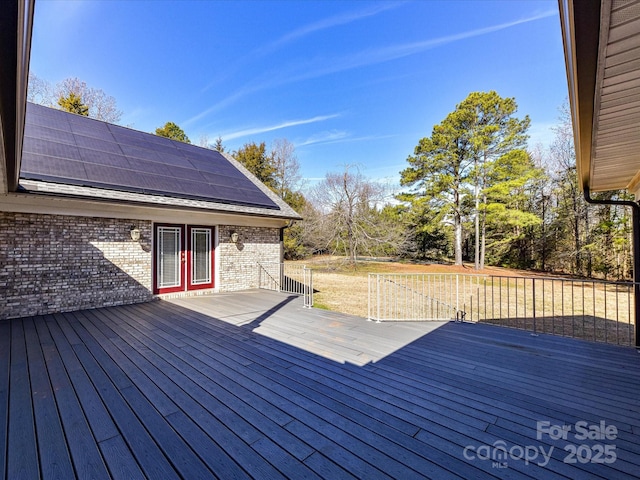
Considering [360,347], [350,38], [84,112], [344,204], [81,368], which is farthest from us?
[344,204]

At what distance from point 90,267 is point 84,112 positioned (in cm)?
1397

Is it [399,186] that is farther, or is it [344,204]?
[399,186]

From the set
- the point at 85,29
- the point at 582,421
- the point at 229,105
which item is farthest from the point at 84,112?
the point at 582,421

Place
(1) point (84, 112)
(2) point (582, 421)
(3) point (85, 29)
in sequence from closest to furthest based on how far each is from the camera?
1. (2) point (582, 421)
2. (3) point (85, 29)
3. (1) point (84, 112)

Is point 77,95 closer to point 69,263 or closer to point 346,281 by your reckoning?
point 69,263

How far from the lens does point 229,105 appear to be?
15172 millimetres

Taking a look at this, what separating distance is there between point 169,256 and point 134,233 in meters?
1.01

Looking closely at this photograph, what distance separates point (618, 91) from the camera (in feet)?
6.08

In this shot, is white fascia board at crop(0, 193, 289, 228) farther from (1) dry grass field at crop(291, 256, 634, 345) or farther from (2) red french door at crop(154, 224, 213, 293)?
(1) dry grass field at crop(291, 256, 634, 345)

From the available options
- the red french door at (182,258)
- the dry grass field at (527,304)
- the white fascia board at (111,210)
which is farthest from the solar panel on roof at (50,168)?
the dry grass field at (527,304)

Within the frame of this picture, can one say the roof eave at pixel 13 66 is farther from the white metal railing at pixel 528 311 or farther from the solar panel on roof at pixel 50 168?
the white metal railing at pixel 528 311

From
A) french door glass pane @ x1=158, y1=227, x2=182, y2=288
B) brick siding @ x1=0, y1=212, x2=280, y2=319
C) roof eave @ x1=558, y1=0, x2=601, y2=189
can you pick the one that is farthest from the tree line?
roof eave @ x1=558, y1=0, x2=601, y2=189

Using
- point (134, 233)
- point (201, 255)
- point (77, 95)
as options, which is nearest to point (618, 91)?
point (134, 233)

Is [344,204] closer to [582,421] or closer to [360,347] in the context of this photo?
[360,347]
